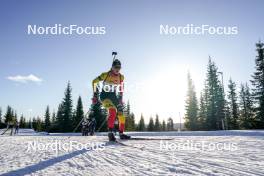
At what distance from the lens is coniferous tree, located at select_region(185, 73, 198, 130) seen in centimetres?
5172

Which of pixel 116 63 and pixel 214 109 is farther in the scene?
pixel 214 109

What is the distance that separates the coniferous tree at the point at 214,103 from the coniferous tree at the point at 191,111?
3777 millimetres

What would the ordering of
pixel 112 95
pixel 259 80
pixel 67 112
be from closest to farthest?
1. pixel 112 95
2. pixel 259 80
3. pixel 67 112

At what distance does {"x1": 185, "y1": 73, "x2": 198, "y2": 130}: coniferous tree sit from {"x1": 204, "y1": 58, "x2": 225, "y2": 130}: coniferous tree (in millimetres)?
3777

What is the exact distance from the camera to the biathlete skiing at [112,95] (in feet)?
27.0

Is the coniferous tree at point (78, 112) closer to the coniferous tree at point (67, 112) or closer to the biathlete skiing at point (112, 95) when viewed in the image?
the coniferous tree at point (67, 112)

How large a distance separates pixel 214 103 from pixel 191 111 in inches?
265

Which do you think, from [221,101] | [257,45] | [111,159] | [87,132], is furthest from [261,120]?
[111,159]

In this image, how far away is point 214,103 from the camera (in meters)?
46.7

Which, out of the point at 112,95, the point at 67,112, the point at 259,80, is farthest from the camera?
the point at 67,112

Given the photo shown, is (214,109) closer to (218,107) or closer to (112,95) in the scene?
(218,107)

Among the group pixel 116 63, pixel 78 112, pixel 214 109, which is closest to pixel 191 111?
pixel 214 109

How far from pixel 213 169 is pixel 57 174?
69.8 inches

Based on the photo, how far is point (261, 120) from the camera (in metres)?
40.7
